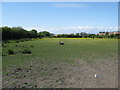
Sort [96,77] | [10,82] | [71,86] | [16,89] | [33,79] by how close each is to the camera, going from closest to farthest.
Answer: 1. [16,89]
2. [71,86]
3. [10,82]
4. [33,79]
5. [96,77]

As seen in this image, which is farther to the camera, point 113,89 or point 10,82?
point 10,82

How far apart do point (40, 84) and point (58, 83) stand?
0.69 meters

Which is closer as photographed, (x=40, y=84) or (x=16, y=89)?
(x=16, y=89)

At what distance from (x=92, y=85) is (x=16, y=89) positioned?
277 cm

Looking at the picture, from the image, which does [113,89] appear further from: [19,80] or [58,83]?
[19,80]

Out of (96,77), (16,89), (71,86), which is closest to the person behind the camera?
(16,89)

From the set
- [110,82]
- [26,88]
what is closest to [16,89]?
[26,88]

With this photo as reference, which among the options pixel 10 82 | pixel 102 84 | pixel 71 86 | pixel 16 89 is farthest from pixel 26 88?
pixel 102 84

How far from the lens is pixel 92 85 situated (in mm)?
→ 6762

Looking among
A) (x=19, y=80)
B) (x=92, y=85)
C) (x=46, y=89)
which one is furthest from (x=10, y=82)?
(x=92, y=85)

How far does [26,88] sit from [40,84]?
68 cm

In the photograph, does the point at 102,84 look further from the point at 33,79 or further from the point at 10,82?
the point at 10,82

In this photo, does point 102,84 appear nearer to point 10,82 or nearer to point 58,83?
point 58,83

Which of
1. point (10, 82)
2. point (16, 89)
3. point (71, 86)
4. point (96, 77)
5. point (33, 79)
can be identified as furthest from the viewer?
point (96, 77)
